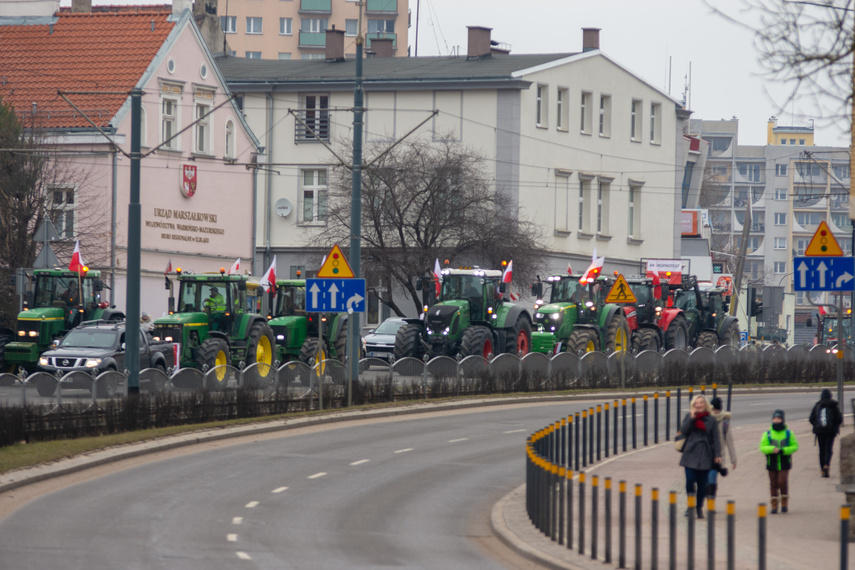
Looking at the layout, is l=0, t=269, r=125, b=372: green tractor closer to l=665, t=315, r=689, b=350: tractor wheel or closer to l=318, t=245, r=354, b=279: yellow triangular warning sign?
l=318, t=245, r=354, b=279: yellow triangular warning sign

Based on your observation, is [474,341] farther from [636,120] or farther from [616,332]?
[636,120]

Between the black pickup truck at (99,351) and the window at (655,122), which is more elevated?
the window at (655,122)

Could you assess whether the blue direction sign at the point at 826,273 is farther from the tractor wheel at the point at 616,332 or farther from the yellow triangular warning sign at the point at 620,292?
the tractor wheel at the point at 616,332

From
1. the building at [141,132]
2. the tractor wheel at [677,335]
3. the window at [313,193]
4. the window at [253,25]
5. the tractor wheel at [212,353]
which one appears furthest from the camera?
the window at [253,25]

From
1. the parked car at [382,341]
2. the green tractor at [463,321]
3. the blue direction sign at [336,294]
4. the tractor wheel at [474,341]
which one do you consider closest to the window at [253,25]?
the parked car at [382,341]

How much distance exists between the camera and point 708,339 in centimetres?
4466

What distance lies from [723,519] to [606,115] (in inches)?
1861

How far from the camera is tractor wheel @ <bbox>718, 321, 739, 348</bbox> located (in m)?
46.2

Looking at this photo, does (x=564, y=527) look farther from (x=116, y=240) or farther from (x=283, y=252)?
(x=283, y=252)

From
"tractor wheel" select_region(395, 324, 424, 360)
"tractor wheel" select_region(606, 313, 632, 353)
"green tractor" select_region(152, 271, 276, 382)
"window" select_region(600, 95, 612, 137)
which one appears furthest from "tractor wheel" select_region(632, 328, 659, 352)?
"window" select_region(600, 95, 612, 137)

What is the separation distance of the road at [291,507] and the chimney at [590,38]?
4132 centimetres

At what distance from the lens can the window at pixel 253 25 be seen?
115 metres

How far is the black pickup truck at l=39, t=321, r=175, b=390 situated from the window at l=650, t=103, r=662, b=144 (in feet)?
121

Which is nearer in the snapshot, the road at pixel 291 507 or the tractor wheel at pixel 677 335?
the road at pixel 291 507
